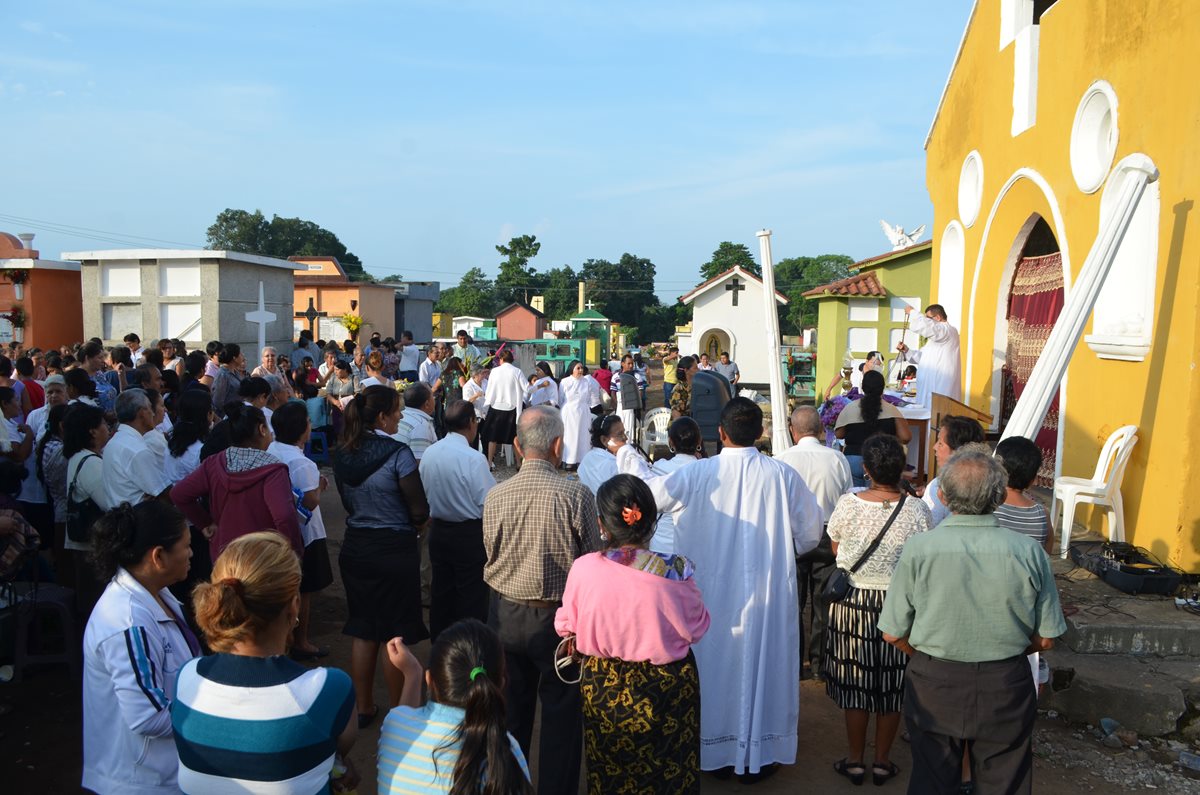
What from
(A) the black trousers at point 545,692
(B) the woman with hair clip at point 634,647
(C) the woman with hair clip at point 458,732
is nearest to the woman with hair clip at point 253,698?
(C) the woman with hair clip at point 458,732

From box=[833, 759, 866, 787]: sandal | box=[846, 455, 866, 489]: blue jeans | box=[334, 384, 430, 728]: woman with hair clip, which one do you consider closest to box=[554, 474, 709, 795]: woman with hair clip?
box=[833, 759, 866, 787]: sandal

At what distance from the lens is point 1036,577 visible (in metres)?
3.22

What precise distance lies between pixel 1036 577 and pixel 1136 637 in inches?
120

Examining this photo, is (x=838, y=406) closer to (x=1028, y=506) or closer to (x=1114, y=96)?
(x=1114, y=96)

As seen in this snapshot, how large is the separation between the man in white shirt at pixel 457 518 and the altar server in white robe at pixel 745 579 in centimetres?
106

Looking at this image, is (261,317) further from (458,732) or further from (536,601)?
(458,732)

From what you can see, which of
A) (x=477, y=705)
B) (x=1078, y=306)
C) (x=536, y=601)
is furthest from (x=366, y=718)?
(x=1078, y=306)

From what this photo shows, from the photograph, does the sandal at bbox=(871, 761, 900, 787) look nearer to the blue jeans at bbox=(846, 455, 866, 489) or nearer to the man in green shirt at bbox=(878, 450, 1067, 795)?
the man in green shirt at bbox=(878, 450, 1067, 795)

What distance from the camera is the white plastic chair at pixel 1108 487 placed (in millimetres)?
6691

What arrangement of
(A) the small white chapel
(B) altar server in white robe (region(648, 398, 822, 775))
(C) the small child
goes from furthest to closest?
(A) the small white chapel → (C) the small child → (B) altar server in white robe (region(648, 398, 822, 775))

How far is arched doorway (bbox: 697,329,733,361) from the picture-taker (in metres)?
33.6

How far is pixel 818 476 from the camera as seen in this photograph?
518cm

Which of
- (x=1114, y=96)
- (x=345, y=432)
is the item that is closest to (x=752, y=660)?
(x=345, y=432)

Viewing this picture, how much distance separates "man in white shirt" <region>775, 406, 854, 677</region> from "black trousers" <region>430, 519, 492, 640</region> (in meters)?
1.82
